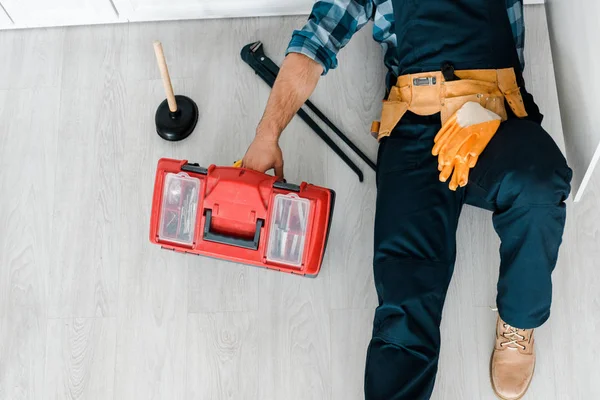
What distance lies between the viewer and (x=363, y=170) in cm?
160

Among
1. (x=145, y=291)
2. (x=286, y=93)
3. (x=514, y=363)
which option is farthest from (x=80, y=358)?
(x=514, y=363)

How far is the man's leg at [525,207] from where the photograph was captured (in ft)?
3.94

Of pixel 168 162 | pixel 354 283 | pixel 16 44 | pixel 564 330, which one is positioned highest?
pixel 16 44

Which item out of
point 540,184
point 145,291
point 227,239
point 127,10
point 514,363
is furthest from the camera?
point 127,10

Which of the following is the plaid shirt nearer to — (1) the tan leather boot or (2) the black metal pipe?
(2) the black metal pipe

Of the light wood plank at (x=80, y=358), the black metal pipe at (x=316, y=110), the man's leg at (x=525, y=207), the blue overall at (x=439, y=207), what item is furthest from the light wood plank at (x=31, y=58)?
the man's leg at (x=525, y=207)

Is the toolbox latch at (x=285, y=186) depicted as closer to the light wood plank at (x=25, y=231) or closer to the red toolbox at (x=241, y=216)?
the red toolbox at (x=241, y=216)

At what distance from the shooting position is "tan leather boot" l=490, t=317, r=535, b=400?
55.4 inches

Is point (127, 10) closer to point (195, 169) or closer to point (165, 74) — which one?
point (165, 74)

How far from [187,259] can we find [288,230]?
0.36 meters

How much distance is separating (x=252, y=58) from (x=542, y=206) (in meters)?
0.83

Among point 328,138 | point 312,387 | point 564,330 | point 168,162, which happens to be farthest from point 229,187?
point 564,330

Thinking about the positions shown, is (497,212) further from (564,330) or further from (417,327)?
(564,330)

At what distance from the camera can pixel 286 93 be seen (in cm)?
137
